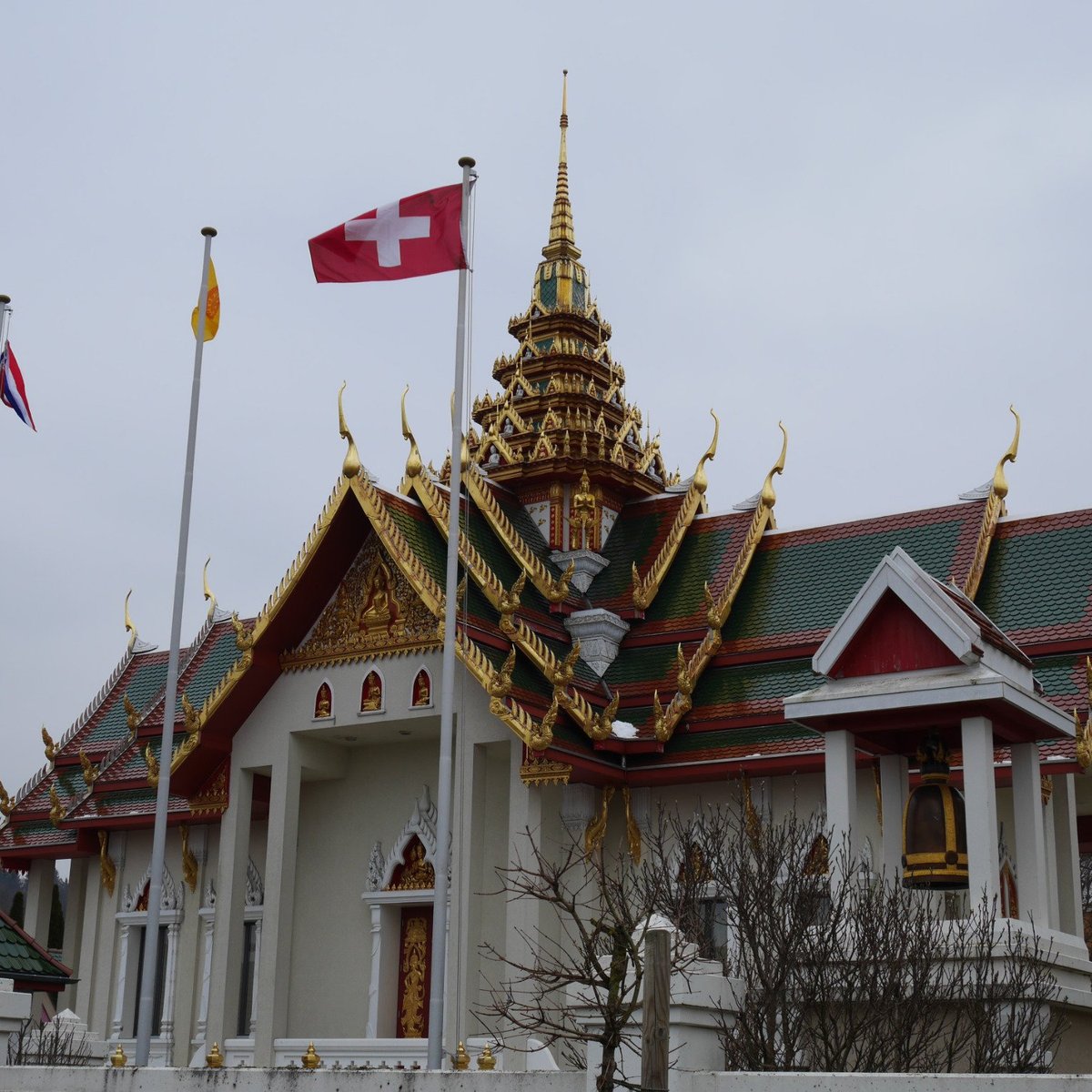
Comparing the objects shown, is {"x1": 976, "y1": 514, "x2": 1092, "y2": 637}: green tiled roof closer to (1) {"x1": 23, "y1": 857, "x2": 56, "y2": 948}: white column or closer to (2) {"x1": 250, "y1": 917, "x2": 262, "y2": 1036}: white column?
(2) {"x1": 250, "y1": 917, "x2": 262, "y2": 1036}: white column

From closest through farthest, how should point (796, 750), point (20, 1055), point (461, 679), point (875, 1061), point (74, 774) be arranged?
point (875, 1061) < point (20, 1055) < point (796, 750) < point (461, 679) < point (74, 774)

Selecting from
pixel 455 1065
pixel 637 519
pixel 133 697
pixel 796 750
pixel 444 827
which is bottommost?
pixel 455 1065

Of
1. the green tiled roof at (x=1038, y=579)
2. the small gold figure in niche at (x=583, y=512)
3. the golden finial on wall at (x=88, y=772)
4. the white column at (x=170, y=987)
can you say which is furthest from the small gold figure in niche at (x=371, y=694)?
the green tiled roof at (x=1038, y=579)

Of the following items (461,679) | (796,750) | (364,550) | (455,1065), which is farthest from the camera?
(364,550)

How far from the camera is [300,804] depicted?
862 inches

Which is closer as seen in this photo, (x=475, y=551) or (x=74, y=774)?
(x=475, y=551)

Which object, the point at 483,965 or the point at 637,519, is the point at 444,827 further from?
the point at 637,519

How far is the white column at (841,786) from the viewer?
12.2m

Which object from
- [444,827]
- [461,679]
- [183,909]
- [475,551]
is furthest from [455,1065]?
[183,909]

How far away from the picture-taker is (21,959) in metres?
13.0

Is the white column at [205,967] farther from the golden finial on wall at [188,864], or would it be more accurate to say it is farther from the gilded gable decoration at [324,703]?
the gilded gable decoration at [324,703]

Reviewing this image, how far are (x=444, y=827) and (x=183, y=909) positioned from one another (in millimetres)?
9708

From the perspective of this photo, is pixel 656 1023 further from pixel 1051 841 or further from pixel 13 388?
pixel 13 388

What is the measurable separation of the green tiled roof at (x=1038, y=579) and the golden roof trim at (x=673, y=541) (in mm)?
4178
